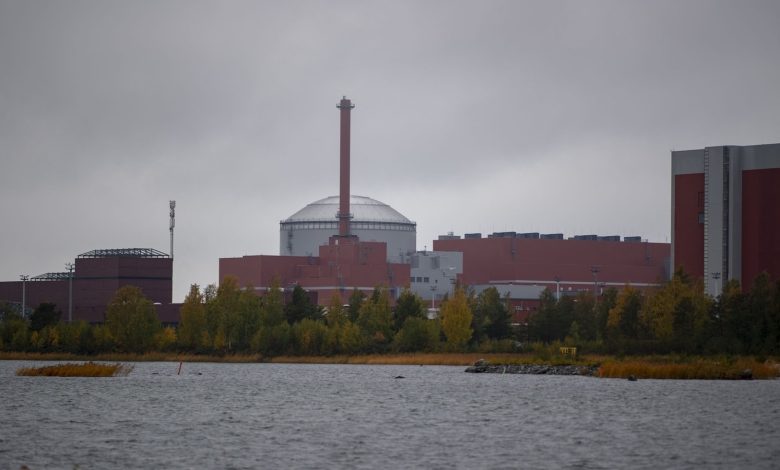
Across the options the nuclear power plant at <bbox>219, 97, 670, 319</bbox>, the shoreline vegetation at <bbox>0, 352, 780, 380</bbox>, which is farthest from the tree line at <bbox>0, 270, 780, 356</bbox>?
the nuclear power plant at <bbox>219, 97, 670, 319</bbox>

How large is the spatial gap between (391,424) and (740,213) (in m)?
82.1

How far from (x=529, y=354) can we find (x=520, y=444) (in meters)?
59.6

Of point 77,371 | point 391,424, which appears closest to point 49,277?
point 77,371

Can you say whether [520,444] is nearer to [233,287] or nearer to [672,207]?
[233,287]

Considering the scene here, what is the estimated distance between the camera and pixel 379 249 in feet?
547

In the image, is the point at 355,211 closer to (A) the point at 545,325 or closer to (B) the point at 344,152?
(B) the point at 344,152

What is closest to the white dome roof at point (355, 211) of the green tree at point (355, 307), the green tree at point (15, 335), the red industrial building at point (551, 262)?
the red industrial building at point (551, 262)

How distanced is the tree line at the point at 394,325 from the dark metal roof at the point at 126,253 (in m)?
31.6

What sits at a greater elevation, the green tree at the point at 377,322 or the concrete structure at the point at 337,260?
the concrete structure at the point at 337,260

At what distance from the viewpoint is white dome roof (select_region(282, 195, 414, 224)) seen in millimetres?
180125

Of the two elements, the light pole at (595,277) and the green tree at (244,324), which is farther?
the light pole at (595,277)

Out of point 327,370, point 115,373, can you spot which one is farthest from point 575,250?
point 115,373

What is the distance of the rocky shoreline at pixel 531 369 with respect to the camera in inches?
3329

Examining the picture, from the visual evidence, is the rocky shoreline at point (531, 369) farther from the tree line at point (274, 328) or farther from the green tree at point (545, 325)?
the green tree at point (545, 325)
